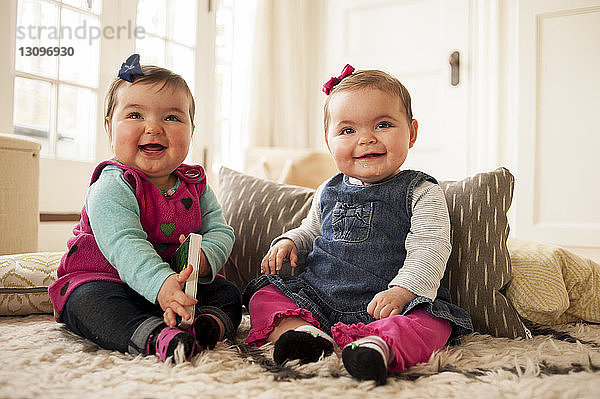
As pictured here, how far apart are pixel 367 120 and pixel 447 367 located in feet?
1.58

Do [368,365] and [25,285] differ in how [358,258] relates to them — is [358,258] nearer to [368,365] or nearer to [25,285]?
[368,365]

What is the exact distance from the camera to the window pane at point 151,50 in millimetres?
2539

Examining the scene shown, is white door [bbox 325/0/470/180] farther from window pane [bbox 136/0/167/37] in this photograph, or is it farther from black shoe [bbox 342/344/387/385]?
black shoe [bbox 342/344/387/385]

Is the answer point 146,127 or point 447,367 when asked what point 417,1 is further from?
point 447,367

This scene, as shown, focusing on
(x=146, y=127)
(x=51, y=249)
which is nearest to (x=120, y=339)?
(x=146, y=127)

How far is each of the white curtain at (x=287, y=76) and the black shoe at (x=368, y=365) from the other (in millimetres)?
2400

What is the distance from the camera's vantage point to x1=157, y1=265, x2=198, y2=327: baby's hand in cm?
88

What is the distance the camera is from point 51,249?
7.21 feet

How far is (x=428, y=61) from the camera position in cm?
303

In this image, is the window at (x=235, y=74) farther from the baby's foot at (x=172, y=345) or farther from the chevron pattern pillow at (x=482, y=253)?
the baby's foot at (x=172, y=345)

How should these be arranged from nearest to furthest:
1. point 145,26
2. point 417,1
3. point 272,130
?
1. point 145,26
2. point 417,1
3. point 272,130

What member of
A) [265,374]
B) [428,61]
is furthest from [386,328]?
[428,61]

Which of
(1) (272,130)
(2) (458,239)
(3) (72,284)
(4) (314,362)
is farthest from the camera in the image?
(1) (272,130)

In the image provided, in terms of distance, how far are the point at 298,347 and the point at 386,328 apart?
14cm
